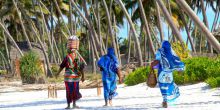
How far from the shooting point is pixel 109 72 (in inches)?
465

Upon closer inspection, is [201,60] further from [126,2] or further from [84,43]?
[84,43]

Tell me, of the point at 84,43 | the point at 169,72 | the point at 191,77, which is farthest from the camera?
the point at 84,43

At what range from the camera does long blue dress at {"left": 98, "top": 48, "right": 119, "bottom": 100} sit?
1176 cm

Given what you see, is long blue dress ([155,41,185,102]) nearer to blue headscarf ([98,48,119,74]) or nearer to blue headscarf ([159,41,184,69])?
blue headscarf ([159,41,184,69])

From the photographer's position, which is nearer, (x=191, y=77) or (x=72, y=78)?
(x=72, y=78)

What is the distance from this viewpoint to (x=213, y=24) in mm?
48000

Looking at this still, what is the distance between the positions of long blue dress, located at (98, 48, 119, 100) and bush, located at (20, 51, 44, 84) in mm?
17047

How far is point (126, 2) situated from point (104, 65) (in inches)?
1444

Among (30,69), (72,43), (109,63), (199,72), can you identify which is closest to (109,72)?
(109,63)

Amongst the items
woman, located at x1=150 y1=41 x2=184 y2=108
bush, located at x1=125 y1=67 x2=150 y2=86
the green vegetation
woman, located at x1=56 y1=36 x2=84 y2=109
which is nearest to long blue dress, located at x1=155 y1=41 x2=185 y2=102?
woman, located at x1=150 y1=41 x2=184 y2=108

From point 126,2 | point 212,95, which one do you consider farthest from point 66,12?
point 212,95

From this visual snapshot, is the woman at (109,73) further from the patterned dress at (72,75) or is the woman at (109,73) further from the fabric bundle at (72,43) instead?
the fabric bundle at (72,43)

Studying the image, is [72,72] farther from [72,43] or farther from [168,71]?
[168,71]

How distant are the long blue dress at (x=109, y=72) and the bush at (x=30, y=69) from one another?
17.0m
